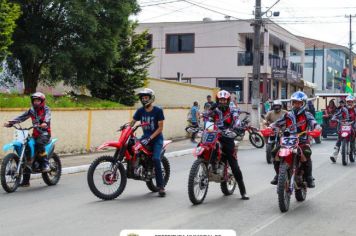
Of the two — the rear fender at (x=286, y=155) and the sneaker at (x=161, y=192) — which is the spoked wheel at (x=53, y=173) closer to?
the sneaker at (x=161, y=192)

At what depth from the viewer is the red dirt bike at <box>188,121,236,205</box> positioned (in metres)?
8.96

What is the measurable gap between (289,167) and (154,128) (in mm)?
2397

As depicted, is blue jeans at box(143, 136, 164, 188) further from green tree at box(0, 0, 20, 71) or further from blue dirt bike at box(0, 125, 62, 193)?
green tree at box(0, 0, 20, 71)

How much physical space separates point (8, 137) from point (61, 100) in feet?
13.9

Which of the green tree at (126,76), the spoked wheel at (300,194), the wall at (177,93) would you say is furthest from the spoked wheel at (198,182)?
the wall at (177,93)

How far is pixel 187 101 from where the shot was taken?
33.6m

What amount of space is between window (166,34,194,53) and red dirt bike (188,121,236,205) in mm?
34299

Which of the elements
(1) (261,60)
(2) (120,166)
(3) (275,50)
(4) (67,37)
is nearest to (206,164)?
(2) (120,166)

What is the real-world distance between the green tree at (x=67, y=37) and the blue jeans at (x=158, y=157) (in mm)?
12659

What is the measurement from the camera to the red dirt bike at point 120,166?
9.37m

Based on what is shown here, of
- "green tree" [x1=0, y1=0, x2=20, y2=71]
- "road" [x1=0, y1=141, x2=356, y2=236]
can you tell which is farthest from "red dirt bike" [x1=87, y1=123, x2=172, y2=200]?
"green tree" [x1=0, y1=0, x2=20, y2=71]

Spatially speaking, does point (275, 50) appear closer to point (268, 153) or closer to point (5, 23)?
point (268, 153)

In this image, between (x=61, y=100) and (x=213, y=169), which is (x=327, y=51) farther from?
(x=213, y=169)

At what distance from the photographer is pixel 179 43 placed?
43688 mm
